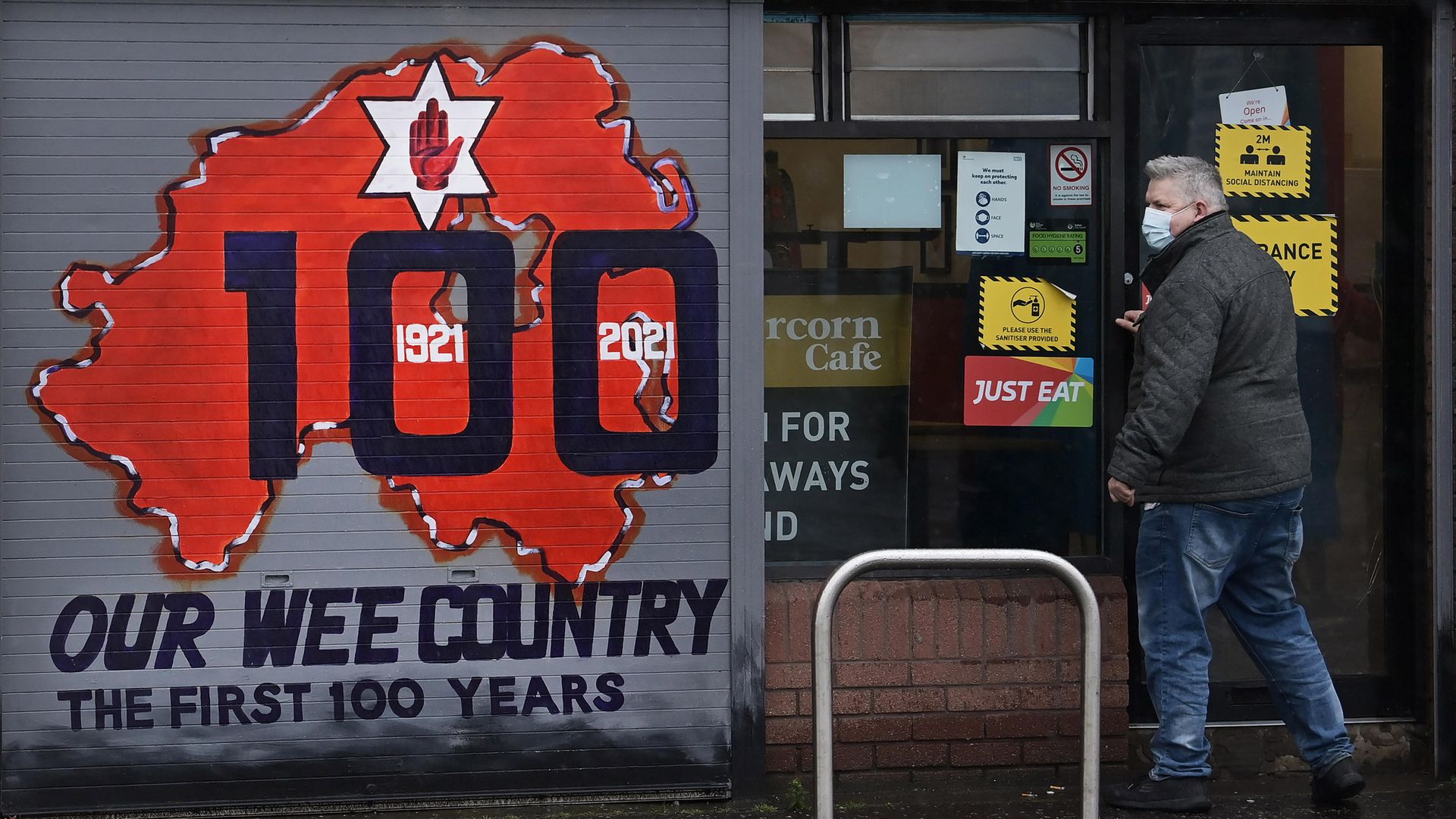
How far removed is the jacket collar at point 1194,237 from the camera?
4.52 meters

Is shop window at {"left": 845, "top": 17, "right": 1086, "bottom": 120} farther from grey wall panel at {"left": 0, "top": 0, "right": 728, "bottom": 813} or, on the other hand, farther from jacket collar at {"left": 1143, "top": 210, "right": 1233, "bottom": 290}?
jacket collar at {"left": 1143, "top": 210, "right": 1233, "bottom": 290}

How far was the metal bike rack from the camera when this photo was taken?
12.0 feet

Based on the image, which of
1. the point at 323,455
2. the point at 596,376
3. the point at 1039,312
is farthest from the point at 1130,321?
the point at 323,455

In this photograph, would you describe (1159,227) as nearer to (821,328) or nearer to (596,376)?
(821,328)

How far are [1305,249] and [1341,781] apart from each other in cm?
195

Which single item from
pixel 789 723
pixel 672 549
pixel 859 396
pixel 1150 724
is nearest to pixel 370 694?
pixel 672 549

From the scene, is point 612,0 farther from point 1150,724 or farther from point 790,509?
point 1150,724

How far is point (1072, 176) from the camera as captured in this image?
521cm

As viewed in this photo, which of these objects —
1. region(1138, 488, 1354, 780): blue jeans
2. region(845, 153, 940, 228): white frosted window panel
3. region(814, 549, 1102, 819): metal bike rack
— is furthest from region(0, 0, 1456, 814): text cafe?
region(814, 549, 1102, 819): metal bike rack

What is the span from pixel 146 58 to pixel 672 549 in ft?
7.86

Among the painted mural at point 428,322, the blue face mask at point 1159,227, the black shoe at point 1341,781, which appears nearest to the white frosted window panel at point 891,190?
the painted mural at point 428,322

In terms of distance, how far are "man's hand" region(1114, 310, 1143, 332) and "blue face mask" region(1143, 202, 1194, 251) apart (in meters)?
0.41

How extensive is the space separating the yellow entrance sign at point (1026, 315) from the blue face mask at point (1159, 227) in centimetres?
59

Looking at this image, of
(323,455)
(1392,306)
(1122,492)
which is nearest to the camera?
(1122,492)
